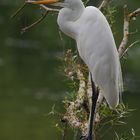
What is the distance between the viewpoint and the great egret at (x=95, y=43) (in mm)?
2750

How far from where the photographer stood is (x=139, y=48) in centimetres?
1349

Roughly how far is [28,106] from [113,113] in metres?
7.37

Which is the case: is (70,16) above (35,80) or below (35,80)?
above

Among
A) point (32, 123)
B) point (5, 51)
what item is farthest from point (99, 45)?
point (5, 51)

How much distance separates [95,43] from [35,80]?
8.44 metres

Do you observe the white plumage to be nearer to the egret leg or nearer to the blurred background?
the egret leg

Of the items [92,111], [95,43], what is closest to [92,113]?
[92,111]

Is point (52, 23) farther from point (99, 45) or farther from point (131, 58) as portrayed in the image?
point (99, 45)

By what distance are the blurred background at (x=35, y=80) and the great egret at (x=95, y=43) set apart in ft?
17.1

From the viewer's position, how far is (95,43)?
9.18 ft

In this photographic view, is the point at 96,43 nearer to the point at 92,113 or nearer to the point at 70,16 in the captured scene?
the point at 70,16

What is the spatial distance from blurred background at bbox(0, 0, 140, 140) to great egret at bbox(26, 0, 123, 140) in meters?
5.22

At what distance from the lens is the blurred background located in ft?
30.8

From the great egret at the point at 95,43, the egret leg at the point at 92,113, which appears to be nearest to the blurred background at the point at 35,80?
the egret leg at the point at 92,113
